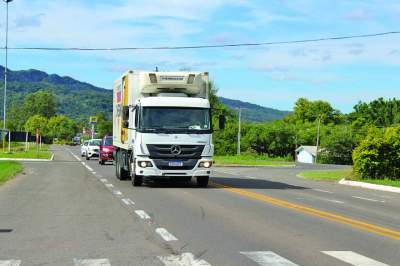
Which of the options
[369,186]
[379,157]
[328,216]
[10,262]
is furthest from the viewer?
[379,157]

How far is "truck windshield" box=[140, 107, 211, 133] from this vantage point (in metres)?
20.1

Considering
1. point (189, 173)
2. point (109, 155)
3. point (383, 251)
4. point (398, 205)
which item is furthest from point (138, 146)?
point (109, 155)

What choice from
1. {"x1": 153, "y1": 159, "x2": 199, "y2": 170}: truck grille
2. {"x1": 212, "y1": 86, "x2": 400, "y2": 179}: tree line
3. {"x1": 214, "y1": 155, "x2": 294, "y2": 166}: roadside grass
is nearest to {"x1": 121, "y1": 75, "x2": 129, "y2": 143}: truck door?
{"x1": 153, "y1": 159, "x2": 199, "y2": 170}: truck grille

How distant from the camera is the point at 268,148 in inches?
5039

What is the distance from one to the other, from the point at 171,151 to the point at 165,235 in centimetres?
974

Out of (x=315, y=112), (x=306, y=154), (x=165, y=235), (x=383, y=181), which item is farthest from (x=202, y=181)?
(x=315, y=112)

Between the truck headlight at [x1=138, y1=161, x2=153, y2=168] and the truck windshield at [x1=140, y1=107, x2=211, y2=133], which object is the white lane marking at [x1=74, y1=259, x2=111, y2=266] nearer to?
the truck headlight at [x1=138, y1=161, x2=153, y2=168]

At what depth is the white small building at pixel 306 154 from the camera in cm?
12681

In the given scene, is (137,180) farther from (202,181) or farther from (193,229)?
(193,229)

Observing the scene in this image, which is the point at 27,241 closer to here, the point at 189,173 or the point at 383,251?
the point at 383,251

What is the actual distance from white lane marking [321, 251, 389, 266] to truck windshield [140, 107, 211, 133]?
11.6 m

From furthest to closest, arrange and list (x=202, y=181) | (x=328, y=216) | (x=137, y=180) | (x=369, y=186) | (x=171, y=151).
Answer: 1. (x=369, y=186)
2. (x=202, y=181)
3. (x=137, y=180)
4. (x=171, y=151)
5. (x=328, y=216)

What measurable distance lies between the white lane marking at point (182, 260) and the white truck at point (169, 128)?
1157 centimetres

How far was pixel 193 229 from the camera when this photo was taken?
11.1 meters
